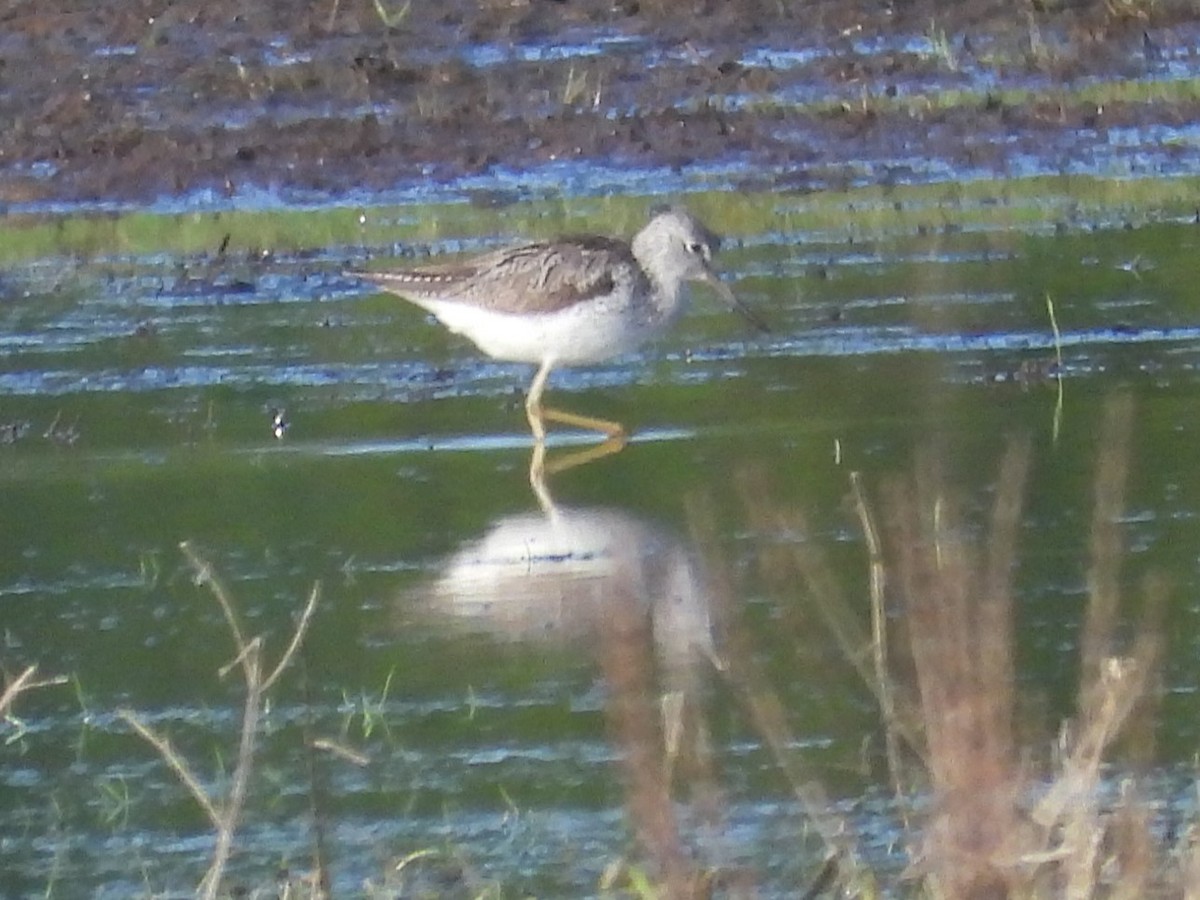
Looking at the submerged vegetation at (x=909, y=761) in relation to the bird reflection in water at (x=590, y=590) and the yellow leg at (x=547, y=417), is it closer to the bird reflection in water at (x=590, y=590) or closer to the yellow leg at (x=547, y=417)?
the bird reflection in water at (x=590, y=590)

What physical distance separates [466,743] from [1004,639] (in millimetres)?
2529

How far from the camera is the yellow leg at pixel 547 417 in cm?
1018

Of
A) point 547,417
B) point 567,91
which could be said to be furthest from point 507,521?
point 567,91

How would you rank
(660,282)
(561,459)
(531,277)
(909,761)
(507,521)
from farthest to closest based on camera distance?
(660,282) → (531,277) → (561,459) → (507,521) → (909,761)

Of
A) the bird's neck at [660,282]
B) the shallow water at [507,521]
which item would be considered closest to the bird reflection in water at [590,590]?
the shallow water at [507,521]

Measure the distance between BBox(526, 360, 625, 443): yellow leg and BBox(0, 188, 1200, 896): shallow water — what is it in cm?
8

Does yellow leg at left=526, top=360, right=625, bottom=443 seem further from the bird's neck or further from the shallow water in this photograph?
the bird's neck

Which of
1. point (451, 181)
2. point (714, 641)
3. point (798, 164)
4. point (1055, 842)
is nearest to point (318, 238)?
point (451, 181)

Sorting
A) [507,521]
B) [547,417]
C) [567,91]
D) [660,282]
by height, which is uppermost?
[567,91]

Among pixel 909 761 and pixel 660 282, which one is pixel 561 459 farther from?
pixel 909 761

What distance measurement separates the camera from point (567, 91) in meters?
15.5

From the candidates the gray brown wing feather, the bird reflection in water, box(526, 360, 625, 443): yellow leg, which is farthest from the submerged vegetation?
the gray brown wing feather

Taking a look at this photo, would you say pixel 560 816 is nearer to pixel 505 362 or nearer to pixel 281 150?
pixel 505 362

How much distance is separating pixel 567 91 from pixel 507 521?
6.82m
